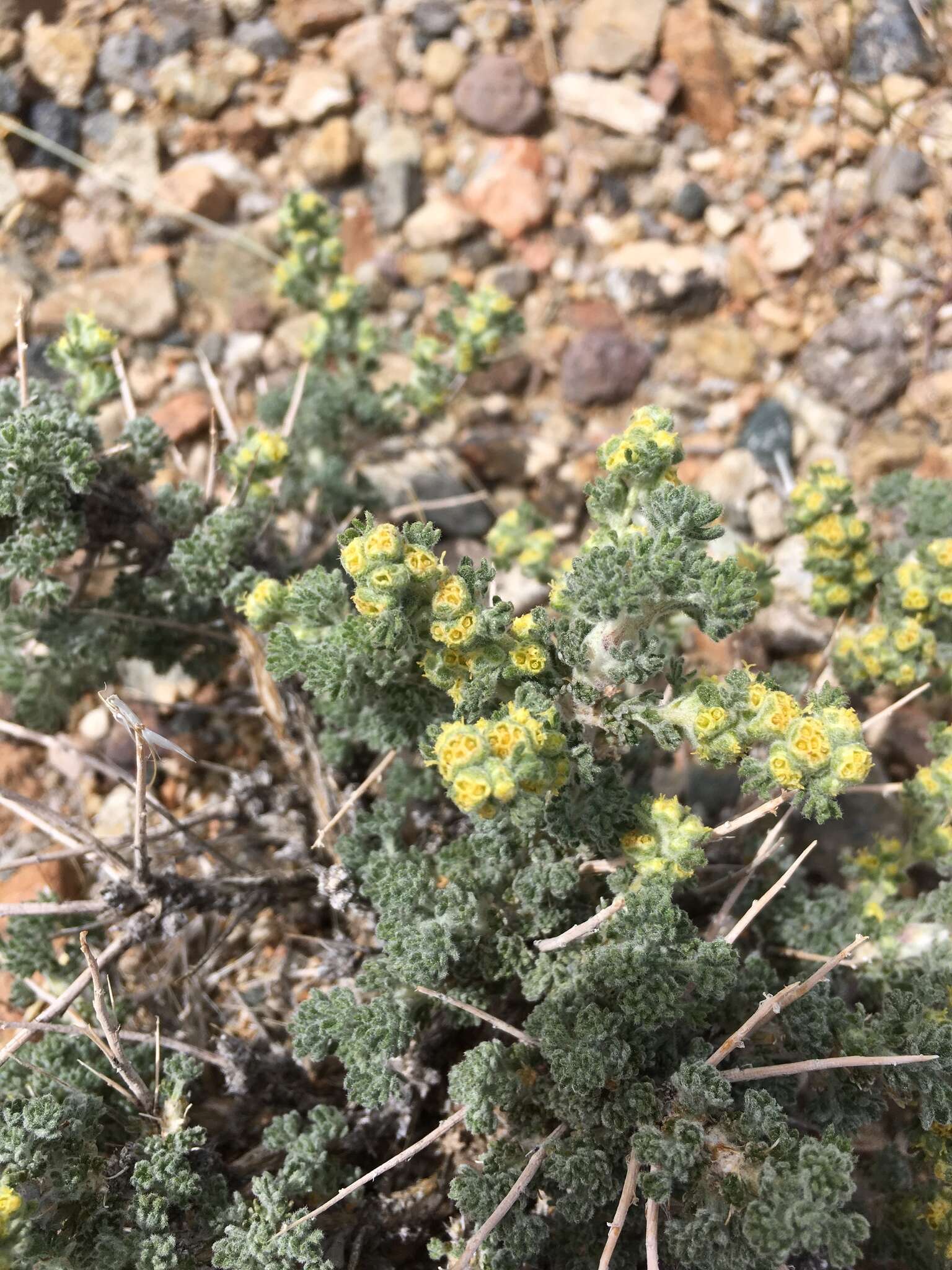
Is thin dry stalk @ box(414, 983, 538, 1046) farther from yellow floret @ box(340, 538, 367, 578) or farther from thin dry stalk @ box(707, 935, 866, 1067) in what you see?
yellow floret @ box(340, 538, 367, 578)

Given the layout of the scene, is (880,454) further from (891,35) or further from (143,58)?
(143,58)

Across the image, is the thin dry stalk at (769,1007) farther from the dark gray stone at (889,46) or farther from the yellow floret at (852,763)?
the dark gray stone at (889,46)

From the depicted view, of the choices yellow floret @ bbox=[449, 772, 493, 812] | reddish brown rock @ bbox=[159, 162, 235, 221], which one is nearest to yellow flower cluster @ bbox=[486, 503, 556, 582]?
yellow floret @ bbox=[449, 772, 493, 812]

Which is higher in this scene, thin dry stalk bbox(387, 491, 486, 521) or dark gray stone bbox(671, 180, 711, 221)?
dark gray stone bbox(671, 180, 711, 221)

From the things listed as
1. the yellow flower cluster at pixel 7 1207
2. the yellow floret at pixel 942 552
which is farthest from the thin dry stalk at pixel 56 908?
the yellow floret at pixel 942 552

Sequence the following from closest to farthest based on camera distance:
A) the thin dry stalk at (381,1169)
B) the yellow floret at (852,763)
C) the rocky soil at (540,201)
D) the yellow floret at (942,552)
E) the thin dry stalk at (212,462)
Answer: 1. the yellow floret at (852,763)
2. the thin dry stalk at (381,1169)
3. the yellow floret at (942,552)
4. the thin dry stalk at (212,462)
5. the rocky soil at (540,201)

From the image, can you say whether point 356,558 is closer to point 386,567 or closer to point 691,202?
point 386,567
